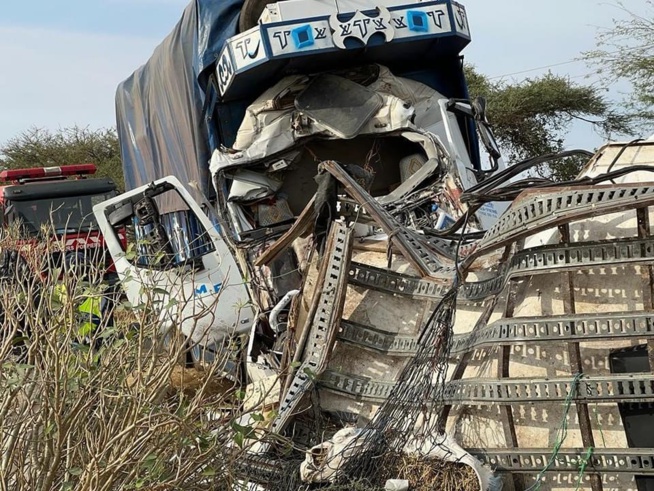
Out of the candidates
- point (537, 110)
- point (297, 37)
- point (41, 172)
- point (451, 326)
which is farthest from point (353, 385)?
point (537, 110)

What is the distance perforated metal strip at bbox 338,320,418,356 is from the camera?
15.3 ft

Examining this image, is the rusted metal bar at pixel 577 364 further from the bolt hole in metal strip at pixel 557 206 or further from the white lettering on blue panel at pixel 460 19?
the white lettering on blue panel at pixel 460 19

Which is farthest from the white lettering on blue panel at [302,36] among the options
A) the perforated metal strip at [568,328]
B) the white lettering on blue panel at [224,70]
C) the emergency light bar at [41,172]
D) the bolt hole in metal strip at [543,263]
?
the emergency light bar at [41,172]

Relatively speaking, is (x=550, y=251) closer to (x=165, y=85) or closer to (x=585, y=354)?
(x=585, y=354)

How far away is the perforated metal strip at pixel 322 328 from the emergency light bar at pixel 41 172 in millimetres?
9506

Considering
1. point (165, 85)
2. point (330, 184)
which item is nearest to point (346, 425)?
point (330, 184)

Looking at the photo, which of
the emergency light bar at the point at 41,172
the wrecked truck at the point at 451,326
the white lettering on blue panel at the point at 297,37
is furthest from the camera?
the emergency light bar at the point at 41,172

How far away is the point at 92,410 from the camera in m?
3.71

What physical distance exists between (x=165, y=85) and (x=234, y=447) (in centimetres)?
596

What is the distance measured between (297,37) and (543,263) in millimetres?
4354

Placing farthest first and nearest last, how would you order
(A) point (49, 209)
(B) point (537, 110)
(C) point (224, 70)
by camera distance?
(B) point (537, 110) → (A) point (49, 209) → (C) point (224, 70)

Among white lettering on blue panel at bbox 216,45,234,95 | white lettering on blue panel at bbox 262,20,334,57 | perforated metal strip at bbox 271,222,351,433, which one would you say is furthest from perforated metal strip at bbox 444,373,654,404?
white lettering on blue panel at bbox 216,45,234,95

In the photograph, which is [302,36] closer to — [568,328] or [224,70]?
[224,70]

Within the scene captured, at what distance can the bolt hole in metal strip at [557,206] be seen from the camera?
367 centimetres
